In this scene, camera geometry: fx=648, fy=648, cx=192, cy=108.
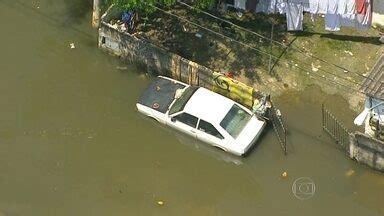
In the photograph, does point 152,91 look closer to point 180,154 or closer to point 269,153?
point 180,154

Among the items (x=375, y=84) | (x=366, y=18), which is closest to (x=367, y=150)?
(x=375, y=84)

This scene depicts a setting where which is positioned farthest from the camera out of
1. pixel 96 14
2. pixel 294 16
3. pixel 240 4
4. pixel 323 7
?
pixel 96 14

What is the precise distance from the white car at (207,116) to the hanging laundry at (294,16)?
3716 millimetres

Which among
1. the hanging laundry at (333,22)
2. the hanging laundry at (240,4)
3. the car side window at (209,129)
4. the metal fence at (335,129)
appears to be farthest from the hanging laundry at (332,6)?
the car side window at (209,129)

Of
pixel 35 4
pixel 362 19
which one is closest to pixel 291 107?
pixel 362 19

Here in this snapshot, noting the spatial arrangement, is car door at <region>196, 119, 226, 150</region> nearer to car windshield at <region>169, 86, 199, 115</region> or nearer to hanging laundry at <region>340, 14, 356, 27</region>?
car windshield at <region>169, 86, 199, 115</region>

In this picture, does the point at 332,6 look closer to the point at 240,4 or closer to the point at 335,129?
the point at 240,4

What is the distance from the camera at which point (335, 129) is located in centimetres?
1888

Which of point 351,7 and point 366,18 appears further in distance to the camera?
point 366,18

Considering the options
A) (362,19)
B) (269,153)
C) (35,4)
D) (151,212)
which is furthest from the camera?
(35,4)

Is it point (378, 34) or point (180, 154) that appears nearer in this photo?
point (180, 154)

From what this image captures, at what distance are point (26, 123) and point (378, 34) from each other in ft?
37.8

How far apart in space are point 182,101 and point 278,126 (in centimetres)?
292

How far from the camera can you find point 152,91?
19.5m
